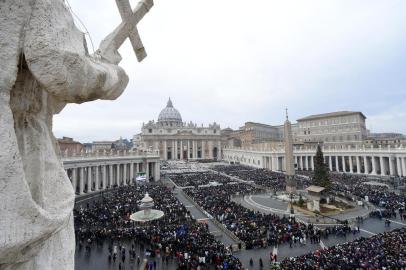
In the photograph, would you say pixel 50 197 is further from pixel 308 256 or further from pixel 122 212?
pixel 122 212

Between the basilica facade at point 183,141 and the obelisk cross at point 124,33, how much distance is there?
308 feet

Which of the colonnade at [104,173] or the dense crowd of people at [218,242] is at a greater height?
the colonnade at [104,173]

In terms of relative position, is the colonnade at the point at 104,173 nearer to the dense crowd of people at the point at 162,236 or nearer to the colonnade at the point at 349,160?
the dense crowd of people at the point at 162,236

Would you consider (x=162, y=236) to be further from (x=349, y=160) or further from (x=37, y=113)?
(x=349, y=160)

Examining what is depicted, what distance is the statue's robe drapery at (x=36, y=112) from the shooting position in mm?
1755

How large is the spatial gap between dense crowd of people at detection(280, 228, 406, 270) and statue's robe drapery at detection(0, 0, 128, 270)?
39.0 feet

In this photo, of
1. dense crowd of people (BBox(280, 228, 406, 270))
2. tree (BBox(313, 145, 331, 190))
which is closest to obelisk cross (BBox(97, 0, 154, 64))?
dense crowd of people (BBox(280, 228, 406, 270))

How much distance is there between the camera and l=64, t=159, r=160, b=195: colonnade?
111 ft

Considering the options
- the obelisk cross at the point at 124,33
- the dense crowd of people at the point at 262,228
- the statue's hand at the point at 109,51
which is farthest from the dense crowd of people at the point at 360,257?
the statue's hand at the point at 109,51

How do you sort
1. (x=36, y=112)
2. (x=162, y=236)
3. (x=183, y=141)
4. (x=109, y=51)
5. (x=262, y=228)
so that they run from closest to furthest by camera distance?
(x=36, y=112), (x=109, y=51), (x=162, y=236), (x=262, y=228), (x=183, y=141)

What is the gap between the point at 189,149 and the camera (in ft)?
346

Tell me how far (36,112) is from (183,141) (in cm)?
10246

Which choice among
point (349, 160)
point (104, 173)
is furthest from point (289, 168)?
point (349, 160)

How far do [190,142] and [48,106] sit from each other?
103 metres
